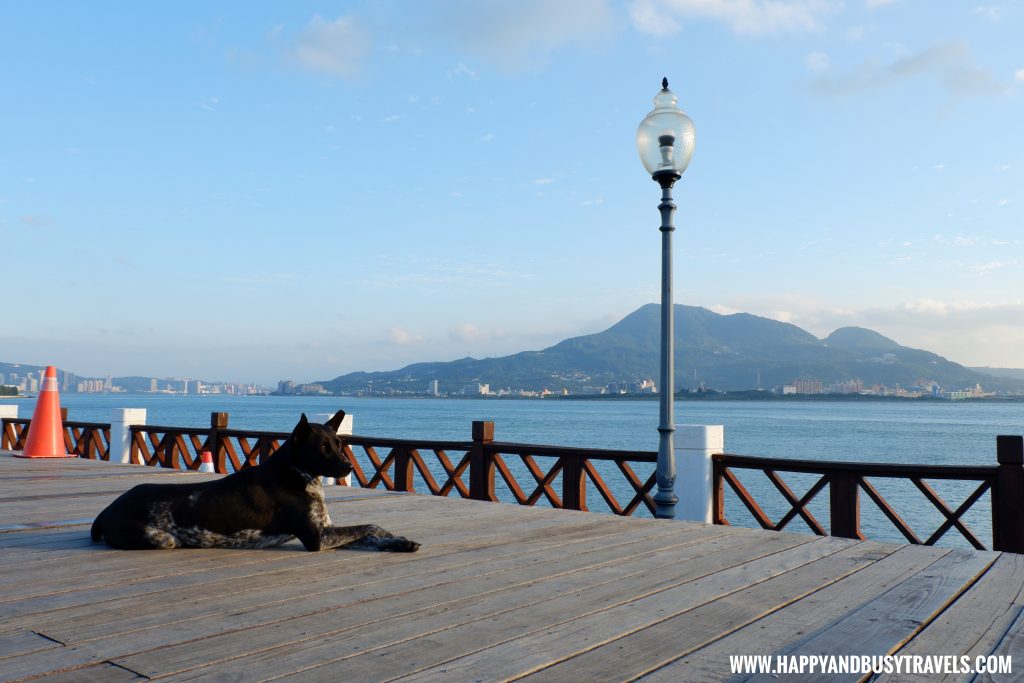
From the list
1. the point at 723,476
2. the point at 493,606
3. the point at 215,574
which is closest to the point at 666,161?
the point at 723,476

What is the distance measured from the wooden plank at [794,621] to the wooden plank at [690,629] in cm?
5

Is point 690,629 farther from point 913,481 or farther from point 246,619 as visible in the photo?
point 913,481

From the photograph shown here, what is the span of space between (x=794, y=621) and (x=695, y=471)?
448cm

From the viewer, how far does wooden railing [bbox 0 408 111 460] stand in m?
15.0

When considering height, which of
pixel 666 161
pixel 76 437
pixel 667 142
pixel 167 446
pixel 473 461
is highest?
pixel 667 142

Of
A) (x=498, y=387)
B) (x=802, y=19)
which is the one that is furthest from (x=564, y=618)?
(x=498, y=387)

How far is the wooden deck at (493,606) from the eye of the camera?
99.9 inches

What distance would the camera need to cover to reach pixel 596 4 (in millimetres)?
13383

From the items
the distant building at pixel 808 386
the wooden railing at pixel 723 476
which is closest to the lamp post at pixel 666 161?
the wooden railing at pixel 723 476

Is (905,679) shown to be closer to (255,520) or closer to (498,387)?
(255,520)

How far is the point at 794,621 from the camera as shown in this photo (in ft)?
10.3

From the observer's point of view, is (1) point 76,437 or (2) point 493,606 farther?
(1) point 76,437

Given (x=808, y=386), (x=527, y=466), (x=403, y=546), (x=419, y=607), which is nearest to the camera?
(x=419, y=607)

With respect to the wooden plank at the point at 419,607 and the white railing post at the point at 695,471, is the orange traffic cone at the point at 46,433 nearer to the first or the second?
the white railing post at the point at 695,471
